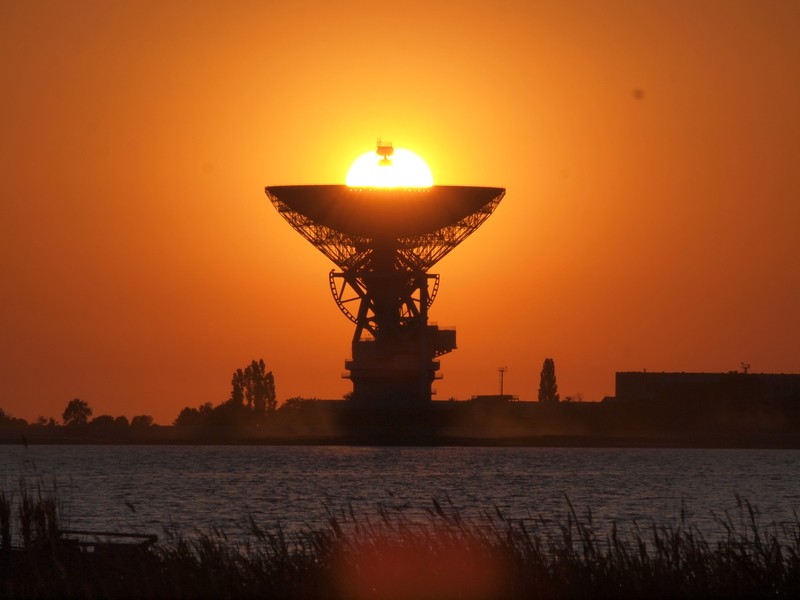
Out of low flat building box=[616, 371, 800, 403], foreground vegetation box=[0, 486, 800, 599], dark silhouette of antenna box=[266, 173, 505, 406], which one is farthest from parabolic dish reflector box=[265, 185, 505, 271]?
foreground vegetation box=[0, 486, 800, 599]

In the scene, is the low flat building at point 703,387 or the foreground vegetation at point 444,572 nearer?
the foreground vegetation at point 444,572

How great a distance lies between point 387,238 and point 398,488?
53122mm

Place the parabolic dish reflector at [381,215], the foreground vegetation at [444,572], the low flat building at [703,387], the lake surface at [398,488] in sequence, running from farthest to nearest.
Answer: the low flat building at [703,387] → the parabolic dish reflector at [381,215] → the lake surface at [398,488] → the foreground vegetation at [444,572]

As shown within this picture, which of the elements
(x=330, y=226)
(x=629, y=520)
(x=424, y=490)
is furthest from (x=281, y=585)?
(x=330, y=226)

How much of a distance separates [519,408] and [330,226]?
173ft

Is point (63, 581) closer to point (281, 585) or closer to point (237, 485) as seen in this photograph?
→ point (281, 585)

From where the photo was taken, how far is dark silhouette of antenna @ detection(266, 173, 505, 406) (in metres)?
136

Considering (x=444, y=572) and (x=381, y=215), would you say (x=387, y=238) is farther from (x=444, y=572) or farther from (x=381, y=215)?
(x=444, y=572)

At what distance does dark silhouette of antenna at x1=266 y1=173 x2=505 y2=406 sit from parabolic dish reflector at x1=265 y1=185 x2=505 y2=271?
0.25ft

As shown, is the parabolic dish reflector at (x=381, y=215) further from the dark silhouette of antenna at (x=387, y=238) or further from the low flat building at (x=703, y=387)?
the low flat building at (x=703, y=387)

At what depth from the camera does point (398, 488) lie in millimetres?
85188

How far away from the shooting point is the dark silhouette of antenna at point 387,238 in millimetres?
136000

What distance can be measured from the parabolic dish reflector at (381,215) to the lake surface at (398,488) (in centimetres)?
1655

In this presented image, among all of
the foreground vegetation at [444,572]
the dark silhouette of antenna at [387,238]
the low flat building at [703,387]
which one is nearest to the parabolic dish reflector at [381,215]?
the dark silhouette of antenna at [387,238]
